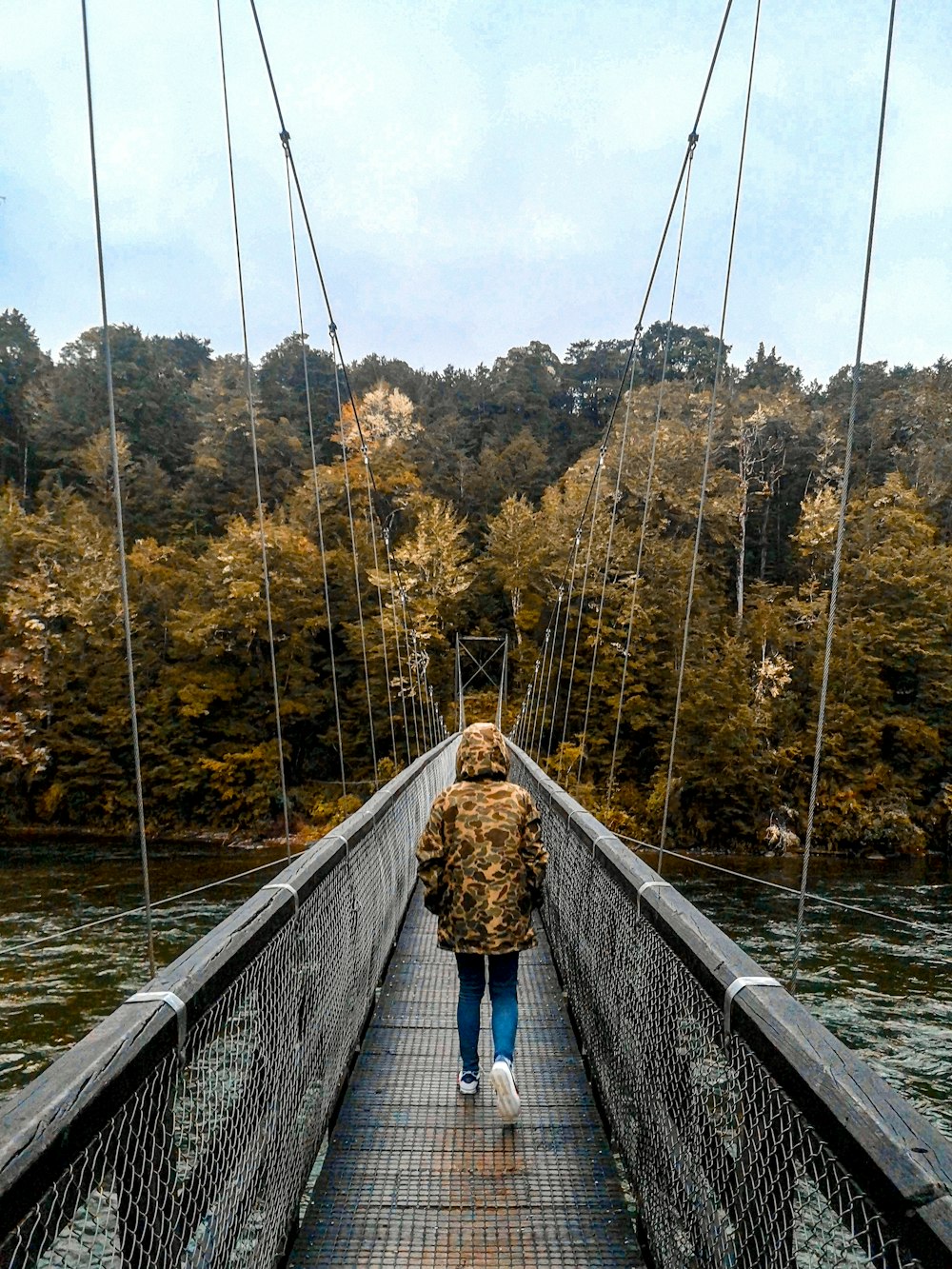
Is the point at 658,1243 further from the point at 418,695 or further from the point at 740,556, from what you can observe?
the point at 740,556

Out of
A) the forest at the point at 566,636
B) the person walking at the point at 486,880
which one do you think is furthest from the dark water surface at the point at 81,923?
the forest at the point at 566,636

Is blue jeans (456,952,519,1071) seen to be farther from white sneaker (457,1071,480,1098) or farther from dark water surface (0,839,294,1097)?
dark water surface (0,839,294,1097)

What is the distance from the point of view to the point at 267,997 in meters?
1.70

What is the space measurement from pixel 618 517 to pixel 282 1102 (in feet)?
79.2

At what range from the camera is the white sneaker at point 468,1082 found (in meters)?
2.48

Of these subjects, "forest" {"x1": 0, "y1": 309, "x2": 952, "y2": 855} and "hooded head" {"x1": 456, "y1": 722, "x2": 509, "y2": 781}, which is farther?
"forest" {"x1": 0, "y1": 309, "x2": 952, "y2": 855}

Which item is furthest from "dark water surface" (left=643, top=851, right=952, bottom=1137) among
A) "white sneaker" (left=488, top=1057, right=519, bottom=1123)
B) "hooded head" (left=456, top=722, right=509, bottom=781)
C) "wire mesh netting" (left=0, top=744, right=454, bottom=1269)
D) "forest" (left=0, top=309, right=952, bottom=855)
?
"wire mesh netting" (left=0, top=744, right=454, bottom=1269)

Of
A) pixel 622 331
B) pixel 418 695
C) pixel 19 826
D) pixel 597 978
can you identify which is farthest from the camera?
pixel 622 331

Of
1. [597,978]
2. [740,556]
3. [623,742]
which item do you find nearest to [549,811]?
[597,978]

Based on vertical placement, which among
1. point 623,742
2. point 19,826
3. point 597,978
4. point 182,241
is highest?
point 182,241

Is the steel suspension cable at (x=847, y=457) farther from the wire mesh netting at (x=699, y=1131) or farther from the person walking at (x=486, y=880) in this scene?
the person walking at (x=486, y=880)

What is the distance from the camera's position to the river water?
26.9 ft

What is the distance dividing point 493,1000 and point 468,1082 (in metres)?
0.25

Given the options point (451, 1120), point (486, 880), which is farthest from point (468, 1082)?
point (486, 880)
